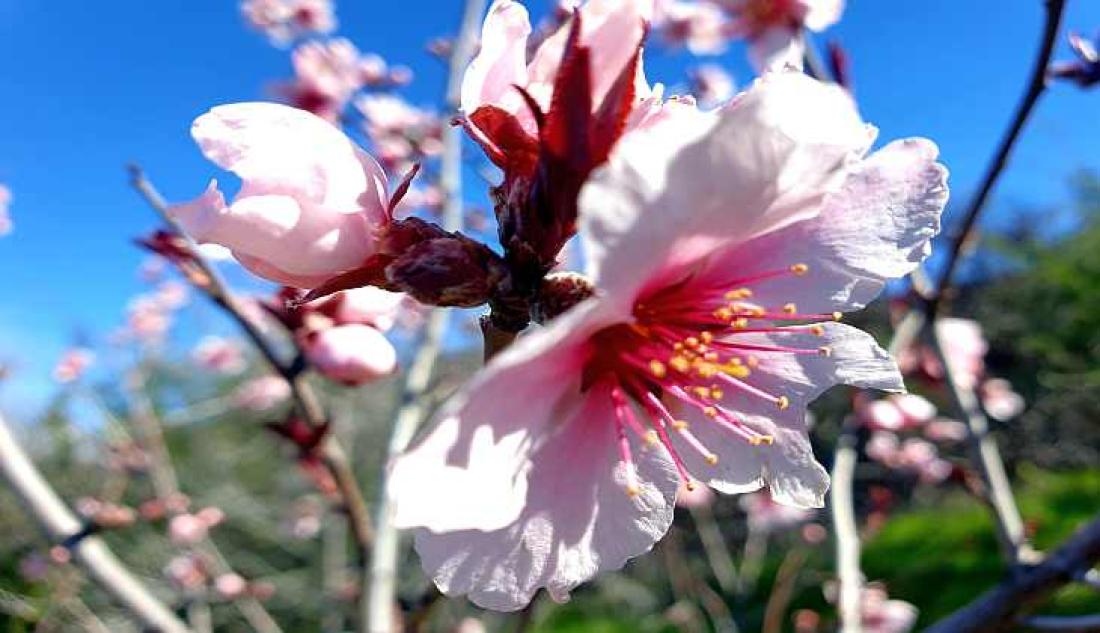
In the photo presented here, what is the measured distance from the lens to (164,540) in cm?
562

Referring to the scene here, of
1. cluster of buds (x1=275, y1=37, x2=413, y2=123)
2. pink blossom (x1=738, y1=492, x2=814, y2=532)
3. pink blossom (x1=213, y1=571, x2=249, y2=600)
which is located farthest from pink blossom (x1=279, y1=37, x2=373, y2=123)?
pink blossom (x1=738, y1=492, x2=814, y2=532)

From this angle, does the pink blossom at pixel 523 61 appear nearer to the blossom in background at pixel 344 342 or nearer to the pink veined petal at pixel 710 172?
the pink veined petal at pixel 710 172

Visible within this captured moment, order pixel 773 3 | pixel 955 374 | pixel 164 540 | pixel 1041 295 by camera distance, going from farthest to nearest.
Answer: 1. pixel 1041 295
2. pixel 164 540
3. pixel 773 3
4. pixel 955 374

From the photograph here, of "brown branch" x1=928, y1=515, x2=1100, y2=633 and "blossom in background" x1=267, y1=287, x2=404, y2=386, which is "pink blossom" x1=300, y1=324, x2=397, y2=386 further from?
"brown branch" x1=928, y1=515, x2=1100, y2=633

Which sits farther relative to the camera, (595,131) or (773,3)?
(773,3)

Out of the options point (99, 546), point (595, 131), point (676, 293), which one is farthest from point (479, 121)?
point (99, 546)

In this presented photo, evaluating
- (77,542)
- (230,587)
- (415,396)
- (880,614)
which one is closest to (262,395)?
(230,587)

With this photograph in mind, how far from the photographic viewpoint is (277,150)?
1.44 ft

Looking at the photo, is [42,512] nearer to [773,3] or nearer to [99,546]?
[99,546]

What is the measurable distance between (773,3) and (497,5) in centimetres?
108

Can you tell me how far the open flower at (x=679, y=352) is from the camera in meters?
0.39

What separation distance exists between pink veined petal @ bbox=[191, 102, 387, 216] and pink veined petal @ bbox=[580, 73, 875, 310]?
6.3 inches

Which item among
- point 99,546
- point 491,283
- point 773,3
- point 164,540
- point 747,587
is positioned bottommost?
point 164,540

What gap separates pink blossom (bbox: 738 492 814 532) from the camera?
355cm
